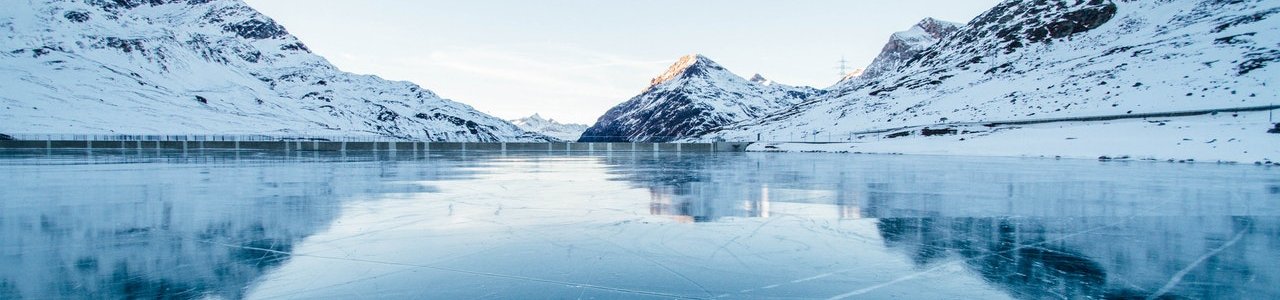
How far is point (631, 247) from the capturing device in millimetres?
5711

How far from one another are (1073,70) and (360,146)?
322 feet

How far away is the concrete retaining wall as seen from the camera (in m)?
52.2

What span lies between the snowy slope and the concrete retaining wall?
26263mm

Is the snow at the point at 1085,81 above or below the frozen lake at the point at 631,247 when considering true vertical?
above

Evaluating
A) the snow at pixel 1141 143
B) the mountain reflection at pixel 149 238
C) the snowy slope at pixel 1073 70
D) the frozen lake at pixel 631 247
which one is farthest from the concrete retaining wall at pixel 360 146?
the frozen lake at pixel 631 247

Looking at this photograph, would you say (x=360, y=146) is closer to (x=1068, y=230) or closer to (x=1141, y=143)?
(x=1068, y=230)

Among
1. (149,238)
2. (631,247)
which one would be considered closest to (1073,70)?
(631,247)

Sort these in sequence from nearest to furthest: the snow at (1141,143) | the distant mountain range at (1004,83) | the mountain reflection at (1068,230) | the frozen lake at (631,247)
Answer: the frozen lake at (631,247), the mountain reflection at (1068,230), the snow at (1141,143), the distant mountain range at (1004,83)

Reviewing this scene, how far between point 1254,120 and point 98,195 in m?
62.3

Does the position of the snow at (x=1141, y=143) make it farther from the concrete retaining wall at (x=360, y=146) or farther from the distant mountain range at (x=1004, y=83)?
the concrete retaining wall at (x=360, y=146)

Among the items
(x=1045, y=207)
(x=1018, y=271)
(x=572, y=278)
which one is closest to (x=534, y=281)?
(x=572, y=278)

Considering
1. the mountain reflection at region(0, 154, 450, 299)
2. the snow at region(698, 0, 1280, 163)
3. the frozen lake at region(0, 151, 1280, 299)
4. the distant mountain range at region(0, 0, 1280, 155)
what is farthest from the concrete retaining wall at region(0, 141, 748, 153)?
Answer: the frozen lake at region(0, 151, 1280, 299)

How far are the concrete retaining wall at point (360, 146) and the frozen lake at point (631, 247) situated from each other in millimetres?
44139

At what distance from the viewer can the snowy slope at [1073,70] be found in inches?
2709
